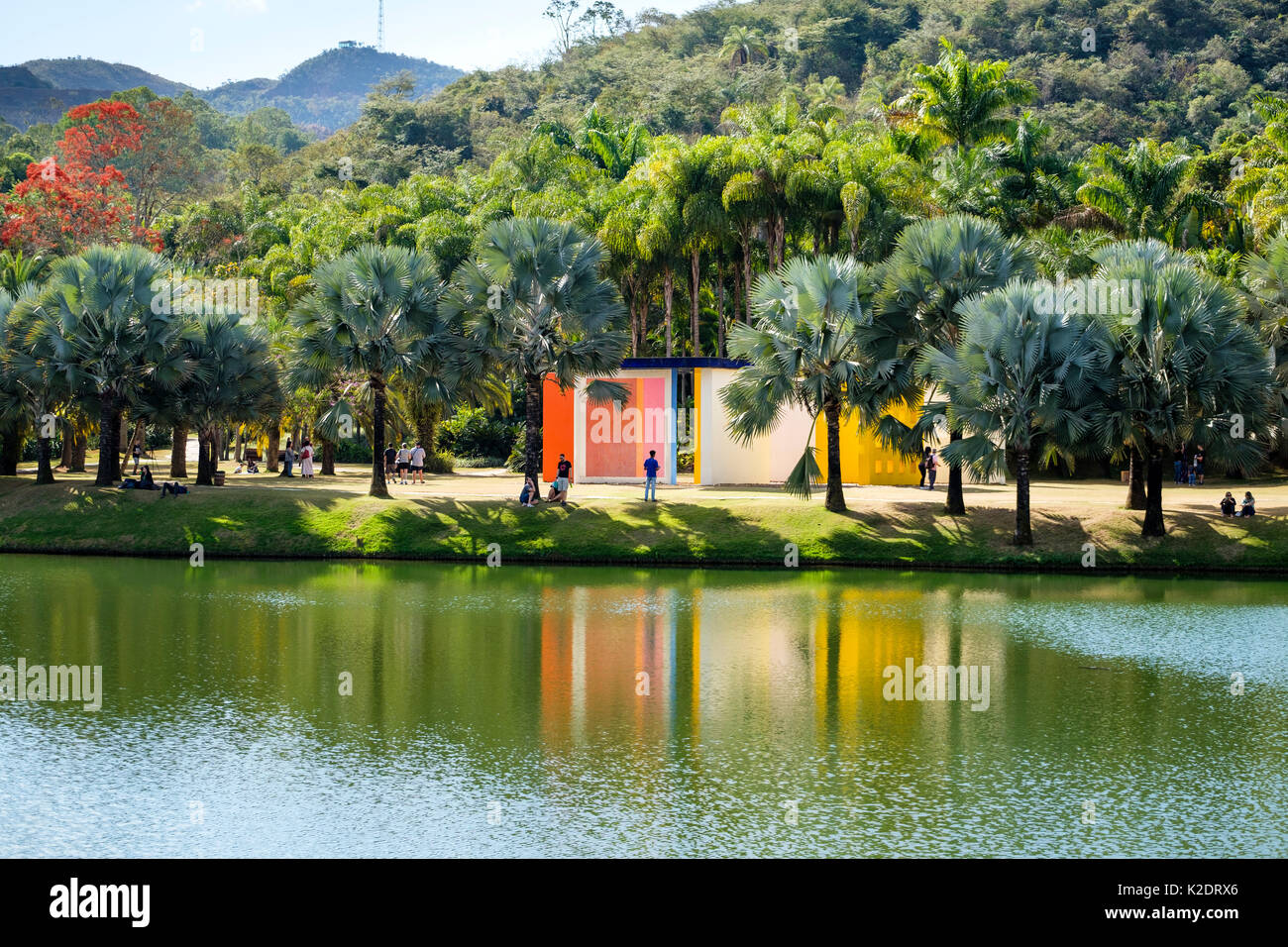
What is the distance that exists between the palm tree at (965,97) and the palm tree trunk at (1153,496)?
2144 centimetres

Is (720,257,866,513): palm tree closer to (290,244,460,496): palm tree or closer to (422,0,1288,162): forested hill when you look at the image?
(290,244,460,496): palm tree

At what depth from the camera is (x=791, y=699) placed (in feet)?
61.2

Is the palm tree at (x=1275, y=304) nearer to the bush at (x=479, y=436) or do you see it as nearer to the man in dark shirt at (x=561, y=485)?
the man in dark shirt at (x=561, y=485)

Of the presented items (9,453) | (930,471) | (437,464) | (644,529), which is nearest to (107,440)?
(9,453)

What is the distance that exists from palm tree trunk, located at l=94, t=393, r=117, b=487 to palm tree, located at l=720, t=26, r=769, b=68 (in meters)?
93.9

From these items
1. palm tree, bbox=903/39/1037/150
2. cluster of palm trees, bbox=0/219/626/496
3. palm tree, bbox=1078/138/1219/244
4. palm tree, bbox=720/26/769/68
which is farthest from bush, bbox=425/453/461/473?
palm tree, bbox=720/26/769/68

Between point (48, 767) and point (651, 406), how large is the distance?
102 feet

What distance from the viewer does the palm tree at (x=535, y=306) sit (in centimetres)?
3784

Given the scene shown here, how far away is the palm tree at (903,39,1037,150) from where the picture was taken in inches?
2002

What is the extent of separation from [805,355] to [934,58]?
3366 inches

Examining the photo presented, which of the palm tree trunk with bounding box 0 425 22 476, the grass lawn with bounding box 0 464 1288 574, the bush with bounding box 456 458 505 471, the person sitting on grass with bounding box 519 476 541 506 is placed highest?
the palm tree trunk with bounding box 0 425 22 476

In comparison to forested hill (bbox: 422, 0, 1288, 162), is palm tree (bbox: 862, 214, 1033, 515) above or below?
below

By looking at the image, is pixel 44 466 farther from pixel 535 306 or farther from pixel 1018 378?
pixel 1018 378

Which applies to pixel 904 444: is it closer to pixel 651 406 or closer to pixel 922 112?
pixel 651 406
